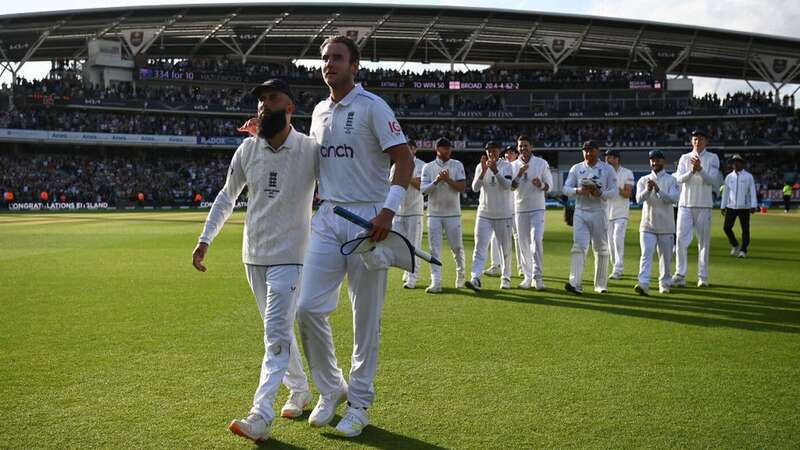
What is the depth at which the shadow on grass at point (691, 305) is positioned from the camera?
27.3 ft

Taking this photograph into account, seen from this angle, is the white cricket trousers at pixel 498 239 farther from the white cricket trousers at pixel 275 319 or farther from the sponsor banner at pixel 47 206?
the sponsor banner at pixel 47 206

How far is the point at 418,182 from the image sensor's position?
11648 mm

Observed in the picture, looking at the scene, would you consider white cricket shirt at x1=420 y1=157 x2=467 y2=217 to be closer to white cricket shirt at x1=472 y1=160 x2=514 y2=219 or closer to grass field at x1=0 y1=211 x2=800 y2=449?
white cricket shirt at x1=472 y1=160 x2=514 y2=219

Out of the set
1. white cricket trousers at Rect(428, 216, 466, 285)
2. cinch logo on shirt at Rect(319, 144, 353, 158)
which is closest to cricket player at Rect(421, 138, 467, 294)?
white cricket trousers at Rect(428, 216, 466, 285)

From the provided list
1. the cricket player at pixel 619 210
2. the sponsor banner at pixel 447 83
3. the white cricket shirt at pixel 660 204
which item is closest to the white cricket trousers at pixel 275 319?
the white cricket shirt at pixel 660 204

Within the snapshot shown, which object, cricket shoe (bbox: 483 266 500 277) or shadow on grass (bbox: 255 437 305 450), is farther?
cricket shoe (bbox: 483 266 500 277)

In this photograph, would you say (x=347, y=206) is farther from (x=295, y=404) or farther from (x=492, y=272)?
(x=492, y=272)

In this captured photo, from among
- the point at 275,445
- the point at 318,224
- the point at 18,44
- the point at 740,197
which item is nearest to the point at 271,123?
the point at 318,224

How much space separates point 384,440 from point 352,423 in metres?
0.25

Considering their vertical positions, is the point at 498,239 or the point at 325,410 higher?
the point at 498,239

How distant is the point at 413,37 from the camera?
56.9 meters

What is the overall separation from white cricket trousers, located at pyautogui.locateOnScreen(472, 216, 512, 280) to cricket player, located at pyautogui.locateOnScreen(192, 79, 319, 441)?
6.78 m

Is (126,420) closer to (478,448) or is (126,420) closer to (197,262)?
(197,262)

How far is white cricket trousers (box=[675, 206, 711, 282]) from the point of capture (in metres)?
11.8
